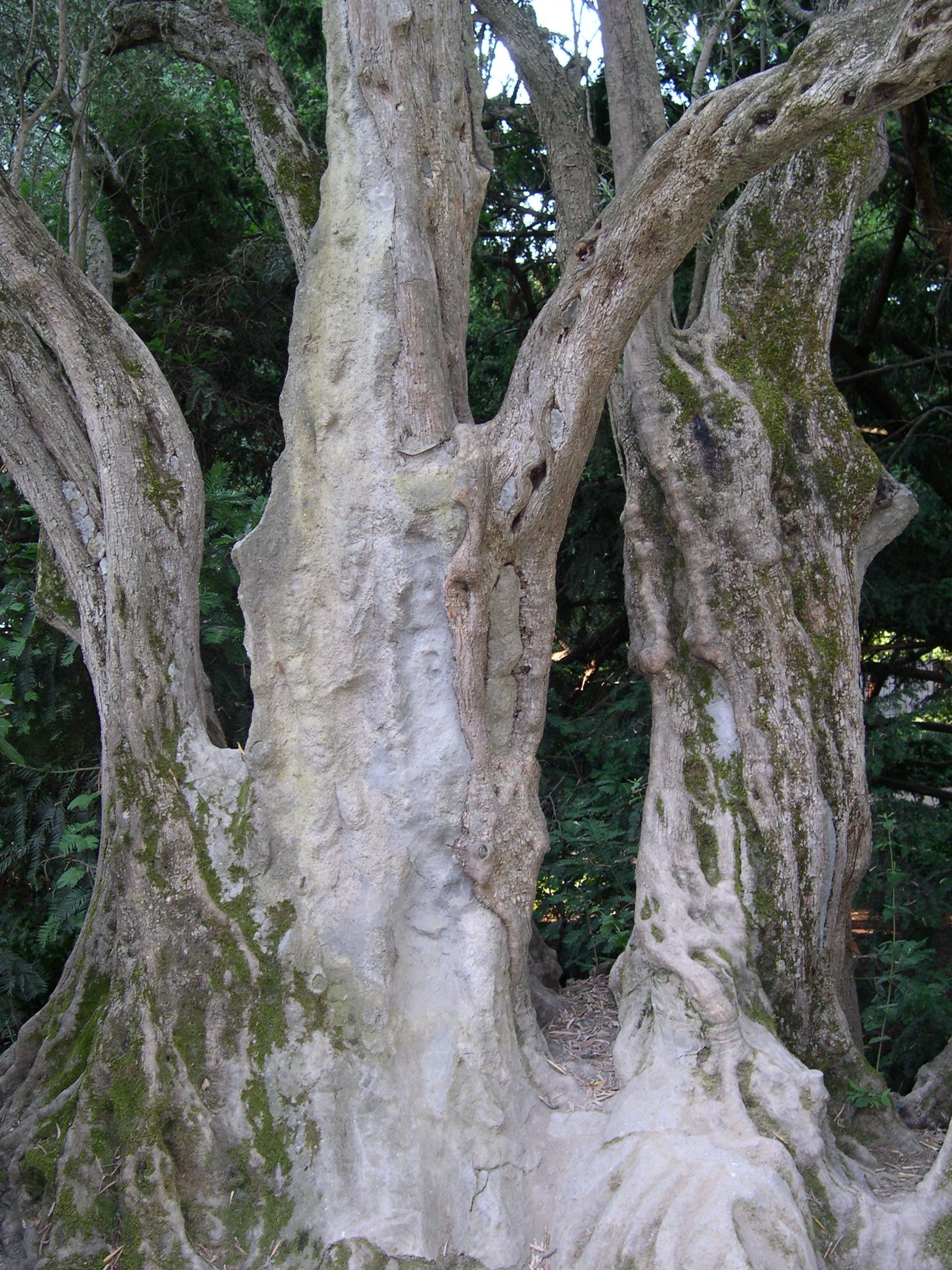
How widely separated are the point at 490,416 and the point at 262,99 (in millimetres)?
3249

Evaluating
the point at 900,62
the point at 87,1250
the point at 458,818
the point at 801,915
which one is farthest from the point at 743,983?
the point at 900,62

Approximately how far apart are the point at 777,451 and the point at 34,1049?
362cm

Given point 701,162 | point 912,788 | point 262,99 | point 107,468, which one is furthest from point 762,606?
point 912,788

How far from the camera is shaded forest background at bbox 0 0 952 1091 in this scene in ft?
17.0

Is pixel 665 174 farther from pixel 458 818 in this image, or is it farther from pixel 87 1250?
pixel 87 1250

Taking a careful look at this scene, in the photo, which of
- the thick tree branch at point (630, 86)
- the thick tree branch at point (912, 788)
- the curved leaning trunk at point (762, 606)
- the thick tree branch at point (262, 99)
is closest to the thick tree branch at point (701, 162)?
the curved leaning trunk at point (762, 606)

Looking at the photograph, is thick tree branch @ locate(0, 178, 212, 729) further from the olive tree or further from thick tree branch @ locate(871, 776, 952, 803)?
thick tree branch @ locate(871, 776, 952, 803)

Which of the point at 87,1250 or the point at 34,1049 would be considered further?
the point at 34,1049

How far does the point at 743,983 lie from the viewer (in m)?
3.59

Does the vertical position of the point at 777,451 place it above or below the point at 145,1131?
above

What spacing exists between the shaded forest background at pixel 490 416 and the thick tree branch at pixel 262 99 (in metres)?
0.73

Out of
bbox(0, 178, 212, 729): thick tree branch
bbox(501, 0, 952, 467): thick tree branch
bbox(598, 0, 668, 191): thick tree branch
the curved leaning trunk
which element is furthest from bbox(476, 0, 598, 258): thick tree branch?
bbox(0, 178, 212, 729): thick tree branch

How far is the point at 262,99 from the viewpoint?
15.5ft

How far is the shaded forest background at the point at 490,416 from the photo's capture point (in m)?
5.17
